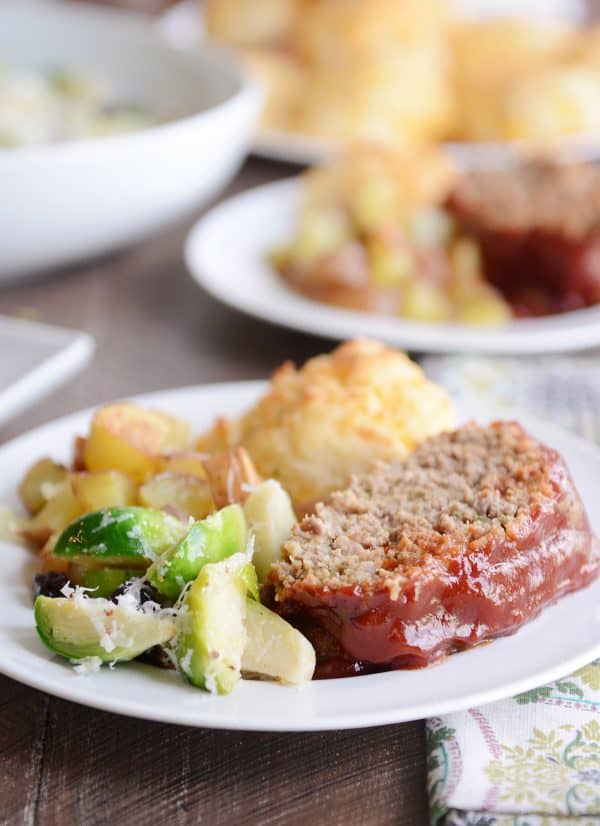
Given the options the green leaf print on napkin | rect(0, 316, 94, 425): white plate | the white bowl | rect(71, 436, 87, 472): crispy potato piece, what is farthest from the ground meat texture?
the green leaf print on napkin

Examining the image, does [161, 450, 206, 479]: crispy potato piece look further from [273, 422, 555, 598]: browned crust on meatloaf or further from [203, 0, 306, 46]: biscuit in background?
[203, 0, 306, 46]: biscuit in background

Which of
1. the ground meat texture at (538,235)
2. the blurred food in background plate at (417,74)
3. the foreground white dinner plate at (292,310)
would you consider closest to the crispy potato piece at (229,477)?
the foreground white dinner plate at (292,310)

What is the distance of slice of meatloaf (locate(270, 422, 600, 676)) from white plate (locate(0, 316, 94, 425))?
1.04 meters

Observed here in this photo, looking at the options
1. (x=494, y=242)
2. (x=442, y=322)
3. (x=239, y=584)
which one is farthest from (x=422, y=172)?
(x=239, y=584)

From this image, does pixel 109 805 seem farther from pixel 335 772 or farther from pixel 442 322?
pixel 442 322

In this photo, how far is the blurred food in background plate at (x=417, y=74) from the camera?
527cm

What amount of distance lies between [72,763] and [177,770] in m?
0.18

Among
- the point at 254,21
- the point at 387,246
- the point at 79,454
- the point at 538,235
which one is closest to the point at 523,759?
the point at 79,454

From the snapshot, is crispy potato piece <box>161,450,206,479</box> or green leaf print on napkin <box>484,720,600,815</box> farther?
crispy potato piece <box>161,450,206,479</box>

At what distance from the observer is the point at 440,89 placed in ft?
18.4

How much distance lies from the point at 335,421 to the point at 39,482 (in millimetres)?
637

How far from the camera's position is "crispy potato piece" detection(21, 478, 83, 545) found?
234cm

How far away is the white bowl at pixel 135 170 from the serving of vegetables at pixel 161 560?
53.3 inches

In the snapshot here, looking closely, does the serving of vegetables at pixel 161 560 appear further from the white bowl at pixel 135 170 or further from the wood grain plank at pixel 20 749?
the white bowl at pixel 135 170
